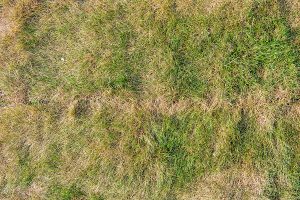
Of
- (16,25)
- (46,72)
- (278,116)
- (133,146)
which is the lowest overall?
(133,146)

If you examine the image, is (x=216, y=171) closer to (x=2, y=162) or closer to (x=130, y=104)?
(x=130, y=104)

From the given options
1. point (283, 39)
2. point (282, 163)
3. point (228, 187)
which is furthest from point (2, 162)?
point (283, 39)

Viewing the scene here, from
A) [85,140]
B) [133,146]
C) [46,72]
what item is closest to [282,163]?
[133,146]

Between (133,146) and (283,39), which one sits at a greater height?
(283,39)

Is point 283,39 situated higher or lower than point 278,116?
higher

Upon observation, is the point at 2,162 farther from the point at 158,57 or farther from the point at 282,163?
the point at 282,163

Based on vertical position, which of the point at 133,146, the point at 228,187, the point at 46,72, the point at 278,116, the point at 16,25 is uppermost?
the point at 16,25
